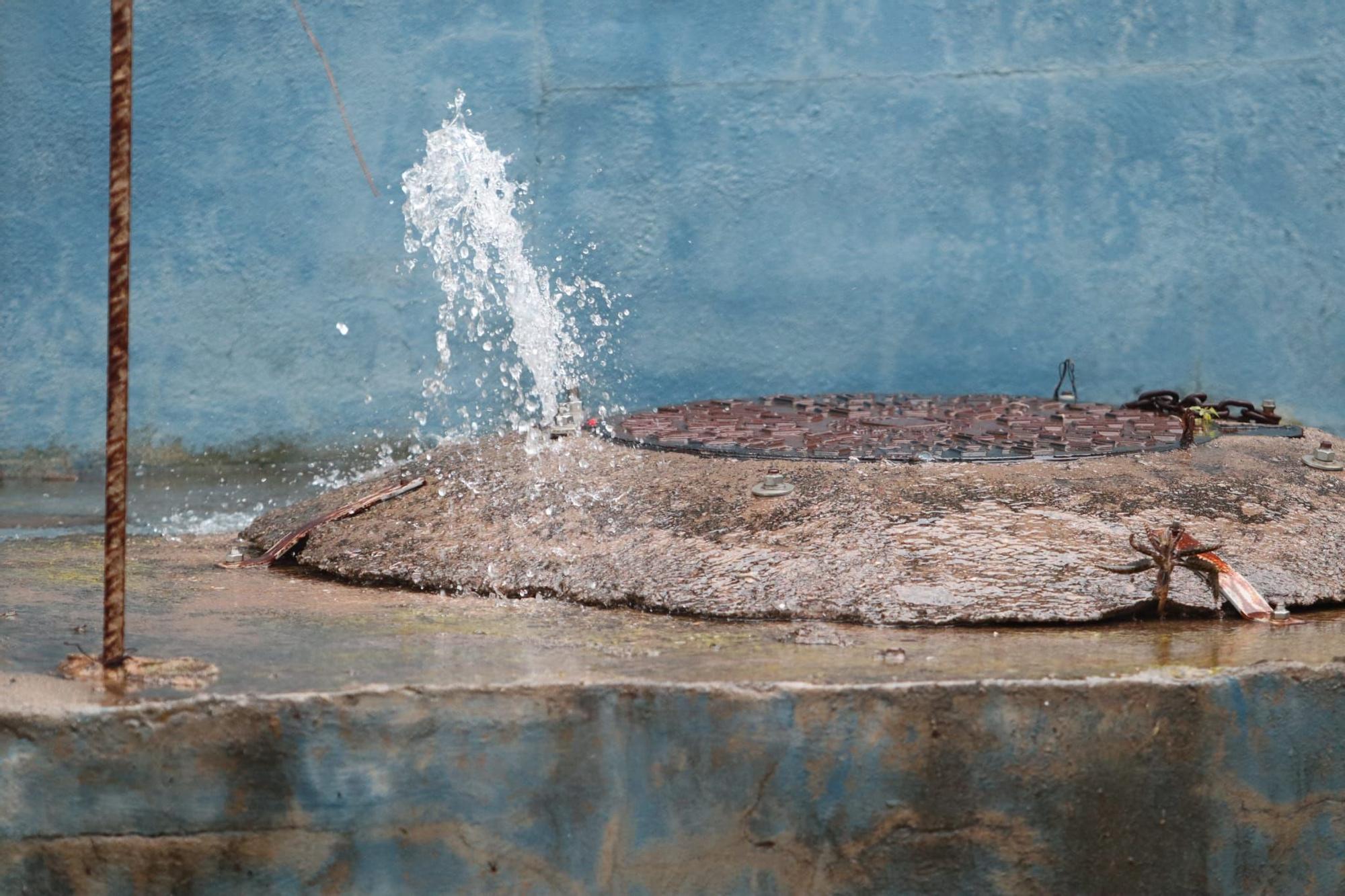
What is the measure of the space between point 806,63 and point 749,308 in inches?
37.2

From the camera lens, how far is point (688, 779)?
2.42m

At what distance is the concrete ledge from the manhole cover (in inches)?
42.0

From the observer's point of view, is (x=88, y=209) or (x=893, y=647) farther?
(x=88, y=209)

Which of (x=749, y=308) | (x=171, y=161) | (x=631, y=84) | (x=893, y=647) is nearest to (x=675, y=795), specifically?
(x=893, y=647)

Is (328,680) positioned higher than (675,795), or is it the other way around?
(328,680)

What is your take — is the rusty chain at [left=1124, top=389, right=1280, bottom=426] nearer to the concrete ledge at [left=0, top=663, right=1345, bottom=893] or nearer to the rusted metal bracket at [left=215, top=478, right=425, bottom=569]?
the concrete ledge at [left=0, top=663, right=1345, bottom=893]

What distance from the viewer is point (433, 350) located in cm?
555

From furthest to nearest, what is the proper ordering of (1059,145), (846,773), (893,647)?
(1059,145) < (893,647) < (846,773)

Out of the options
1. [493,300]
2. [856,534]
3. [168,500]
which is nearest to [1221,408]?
[856,534]

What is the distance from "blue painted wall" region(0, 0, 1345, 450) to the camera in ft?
17.2

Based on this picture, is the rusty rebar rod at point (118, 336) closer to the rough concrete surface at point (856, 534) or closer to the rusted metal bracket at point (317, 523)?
the rough concrete surface at point (856, 534)

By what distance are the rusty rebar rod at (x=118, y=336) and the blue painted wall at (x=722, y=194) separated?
292cm

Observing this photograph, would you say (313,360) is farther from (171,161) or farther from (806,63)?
(806,63)

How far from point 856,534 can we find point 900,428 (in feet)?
2.32
